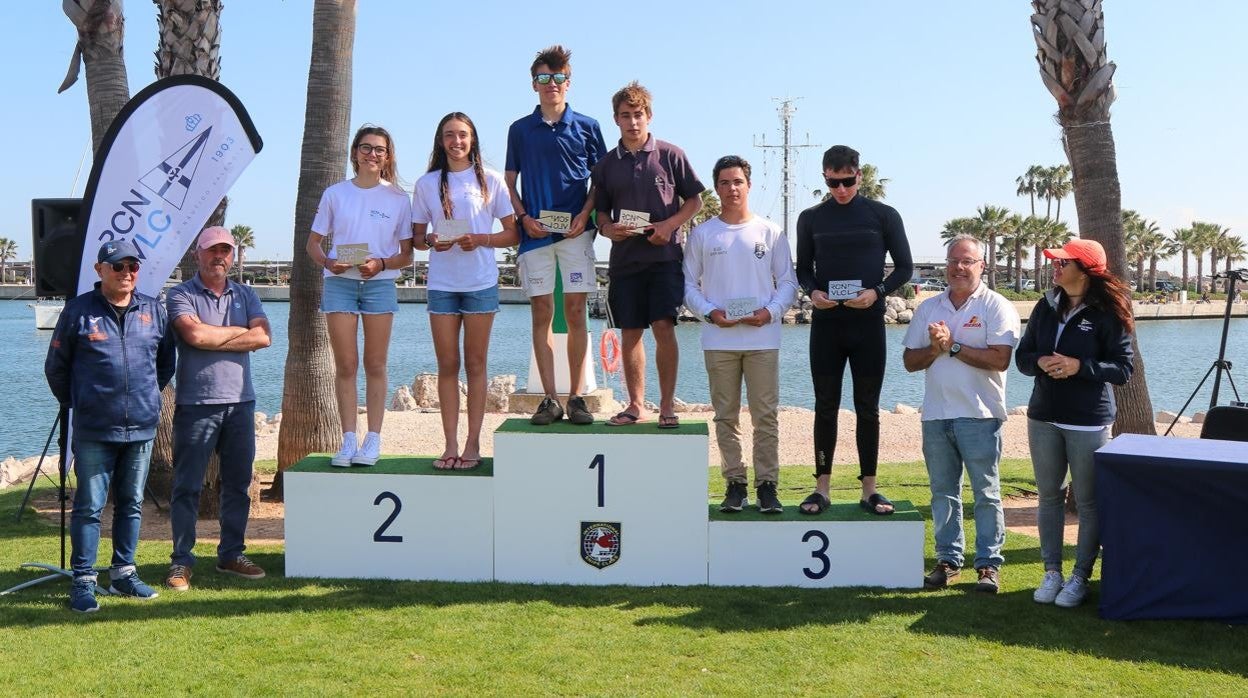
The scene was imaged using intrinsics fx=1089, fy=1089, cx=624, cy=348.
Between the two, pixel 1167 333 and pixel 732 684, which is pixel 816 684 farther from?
pixel 1167 333

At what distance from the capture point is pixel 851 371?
579 centimetres

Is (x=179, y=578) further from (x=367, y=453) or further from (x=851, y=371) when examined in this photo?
(x=851, y=371)

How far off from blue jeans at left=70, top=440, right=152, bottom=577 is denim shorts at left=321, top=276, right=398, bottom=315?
1.19 metres

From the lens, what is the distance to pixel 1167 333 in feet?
204

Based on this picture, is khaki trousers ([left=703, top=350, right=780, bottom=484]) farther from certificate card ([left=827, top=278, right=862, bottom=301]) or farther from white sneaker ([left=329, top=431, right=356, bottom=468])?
white sneaker ([left=329, top=431, right=356, bottom=468])

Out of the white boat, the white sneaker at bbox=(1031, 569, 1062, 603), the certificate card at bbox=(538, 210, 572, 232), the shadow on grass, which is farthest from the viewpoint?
the white boat

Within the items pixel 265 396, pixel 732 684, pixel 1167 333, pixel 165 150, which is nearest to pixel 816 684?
pixel 732 684

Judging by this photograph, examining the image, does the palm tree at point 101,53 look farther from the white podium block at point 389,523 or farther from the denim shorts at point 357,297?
the white podium block at point 389,523

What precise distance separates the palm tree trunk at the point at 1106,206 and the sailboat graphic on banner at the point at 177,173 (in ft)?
20.9

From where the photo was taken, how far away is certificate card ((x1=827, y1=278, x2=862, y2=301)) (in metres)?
5.59

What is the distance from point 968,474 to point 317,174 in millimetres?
5611

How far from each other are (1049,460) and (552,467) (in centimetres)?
251

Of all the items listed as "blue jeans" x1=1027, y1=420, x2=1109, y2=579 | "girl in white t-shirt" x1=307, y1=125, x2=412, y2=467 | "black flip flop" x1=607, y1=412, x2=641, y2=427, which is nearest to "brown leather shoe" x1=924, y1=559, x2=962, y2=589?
"blue jeans" x1=1027, y1=420, x2=1109, y2=579

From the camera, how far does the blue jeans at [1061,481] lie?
526 centimetres
